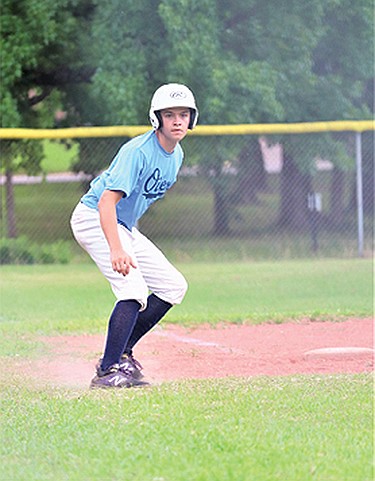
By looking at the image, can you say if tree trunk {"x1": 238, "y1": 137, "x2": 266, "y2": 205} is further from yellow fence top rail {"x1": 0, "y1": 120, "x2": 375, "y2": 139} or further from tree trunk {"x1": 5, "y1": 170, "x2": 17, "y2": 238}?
tree trunk {"x1": 5, "y1": 170, "x2": 17, "y2": 238}

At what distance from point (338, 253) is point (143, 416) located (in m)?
11.2

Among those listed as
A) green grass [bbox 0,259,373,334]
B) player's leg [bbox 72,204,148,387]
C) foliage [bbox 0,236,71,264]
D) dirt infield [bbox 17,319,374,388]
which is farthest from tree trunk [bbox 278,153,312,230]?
player's leg [bbox 72,204,148,387]

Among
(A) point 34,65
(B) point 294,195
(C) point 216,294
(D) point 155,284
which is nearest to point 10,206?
(A) point 34,65

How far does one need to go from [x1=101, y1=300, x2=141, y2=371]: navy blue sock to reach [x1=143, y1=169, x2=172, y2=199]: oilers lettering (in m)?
0.70

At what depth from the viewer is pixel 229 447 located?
4.89 metres

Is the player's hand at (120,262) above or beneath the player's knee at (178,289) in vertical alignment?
above

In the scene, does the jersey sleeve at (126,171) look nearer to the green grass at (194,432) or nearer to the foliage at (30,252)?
the green grass at (194,432)

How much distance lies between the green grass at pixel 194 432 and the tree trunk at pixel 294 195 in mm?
11222

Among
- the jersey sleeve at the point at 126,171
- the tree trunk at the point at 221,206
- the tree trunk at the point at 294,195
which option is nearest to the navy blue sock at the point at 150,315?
the jersey sleeve at the point at 126,171

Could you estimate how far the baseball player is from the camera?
258 inches

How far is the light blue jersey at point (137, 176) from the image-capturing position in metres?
6.59

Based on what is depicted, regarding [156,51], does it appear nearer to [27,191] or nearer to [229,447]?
[27,191]

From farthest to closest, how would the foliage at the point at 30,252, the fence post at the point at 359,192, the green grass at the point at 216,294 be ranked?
the foliage at the point at 30,252 → the fence post at the point at 359,192 → the green grass at the point at 216,294

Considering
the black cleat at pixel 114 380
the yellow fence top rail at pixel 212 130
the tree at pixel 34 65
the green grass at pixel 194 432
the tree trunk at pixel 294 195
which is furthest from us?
the tree trunk at pixel 294 195
